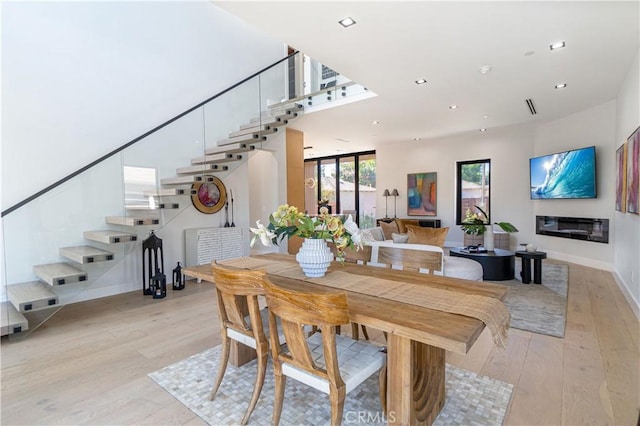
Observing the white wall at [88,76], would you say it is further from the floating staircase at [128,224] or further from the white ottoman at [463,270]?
the white ottoman at [463,270]

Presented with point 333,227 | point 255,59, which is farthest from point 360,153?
point 333,227

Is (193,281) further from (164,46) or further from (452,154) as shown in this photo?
(452,154)

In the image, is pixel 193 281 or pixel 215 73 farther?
pixel 215 73

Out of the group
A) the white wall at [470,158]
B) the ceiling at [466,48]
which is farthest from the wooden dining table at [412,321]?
the white wall at [470,158]

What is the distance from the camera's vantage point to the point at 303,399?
200cm

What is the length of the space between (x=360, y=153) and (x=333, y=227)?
9.06 m

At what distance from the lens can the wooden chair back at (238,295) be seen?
1.65m

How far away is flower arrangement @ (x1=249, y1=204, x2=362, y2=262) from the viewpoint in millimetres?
1985

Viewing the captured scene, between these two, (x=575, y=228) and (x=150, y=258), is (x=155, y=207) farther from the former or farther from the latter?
(x=575, y=228)

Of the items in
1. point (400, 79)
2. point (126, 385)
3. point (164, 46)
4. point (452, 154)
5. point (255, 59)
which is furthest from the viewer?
point (452, 154)

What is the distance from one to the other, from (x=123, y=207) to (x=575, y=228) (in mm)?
7801

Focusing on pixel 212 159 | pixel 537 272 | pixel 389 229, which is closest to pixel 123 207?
pixel 212 159

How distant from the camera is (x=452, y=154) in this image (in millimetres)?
8461

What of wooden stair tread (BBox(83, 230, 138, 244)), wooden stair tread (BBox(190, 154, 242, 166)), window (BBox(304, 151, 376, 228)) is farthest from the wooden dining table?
window (BBox(304, 151, 376, 228))
